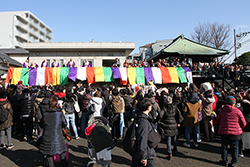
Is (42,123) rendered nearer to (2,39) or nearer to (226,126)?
(226,126)

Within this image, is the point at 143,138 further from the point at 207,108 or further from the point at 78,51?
the point at 78,51

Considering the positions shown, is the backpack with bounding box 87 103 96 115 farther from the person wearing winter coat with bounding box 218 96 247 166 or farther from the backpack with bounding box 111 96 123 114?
the person wearing winter coat with bounding box 218 96 247 166

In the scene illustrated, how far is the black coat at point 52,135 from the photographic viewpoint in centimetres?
370

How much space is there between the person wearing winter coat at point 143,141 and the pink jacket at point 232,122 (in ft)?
7.90

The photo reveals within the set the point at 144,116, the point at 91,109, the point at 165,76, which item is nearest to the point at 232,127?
the point at 144,116

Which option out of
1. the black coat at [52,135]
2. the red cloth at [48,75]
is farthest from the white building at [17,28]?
the black coat at [52,135]

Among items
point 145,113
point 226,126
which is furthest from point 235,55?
point 145,113

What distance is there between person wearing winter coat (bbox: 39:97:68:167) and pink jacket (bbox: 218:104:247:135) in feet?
12.3

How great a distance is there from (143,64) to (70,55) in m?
7.86

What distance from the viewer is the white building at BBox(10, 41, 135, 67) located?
704 inches

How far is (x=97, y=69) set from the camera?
13352 millimetres

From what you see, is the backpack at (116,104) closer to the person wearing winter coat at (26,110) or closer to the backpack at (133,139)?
the person wearing winter coat at (26,110)

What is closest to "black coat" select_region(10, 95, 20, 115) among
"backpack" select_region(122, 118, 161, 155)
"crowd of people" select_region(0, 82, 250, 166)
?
"crowd of people" select_region(0, 82, 250, 166)

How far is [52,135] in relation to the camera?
3.74m
